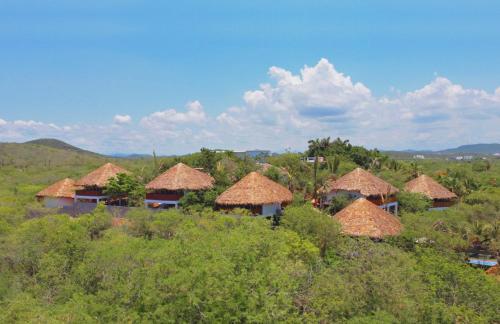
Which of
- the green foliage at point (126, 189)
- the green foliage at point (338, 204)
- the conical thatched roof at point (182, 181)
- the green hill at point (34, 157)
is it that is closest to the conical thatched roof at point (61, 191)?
the green foliage at point (126, 189)

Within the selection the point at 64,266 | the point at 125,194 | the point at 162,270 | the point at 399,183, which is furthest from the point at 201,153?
the point at 162,270

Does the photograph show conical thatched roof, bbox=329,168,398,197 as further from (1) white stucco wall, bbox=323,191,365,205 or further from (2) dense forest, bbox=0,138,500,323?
(2) dense forest, bbox=0,138,500,323

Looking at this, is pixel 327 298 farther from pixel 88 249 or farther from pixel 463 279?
pixel 88 249

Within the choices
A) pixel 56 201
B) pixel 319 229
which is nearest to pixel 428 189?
pixel 319 229

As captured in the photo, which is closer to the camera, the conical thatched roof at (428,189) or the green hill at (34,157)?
the conical thatched roof at (428,189)

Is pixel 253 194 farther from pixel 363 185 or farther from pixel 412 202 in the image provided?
pixel 412 202

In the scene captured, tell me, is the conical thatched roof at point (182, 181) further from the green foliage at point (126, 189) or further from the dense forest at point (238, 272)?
the dense forest at point (238, 272)

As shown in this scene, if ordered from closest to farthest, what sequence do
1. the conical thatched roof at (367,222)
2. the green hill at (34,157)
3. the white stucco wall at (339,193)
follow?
1. the conical thatched roof at (367,222)
2. the white stucco wall at (339,193)
3. the green hill at (34,157)
